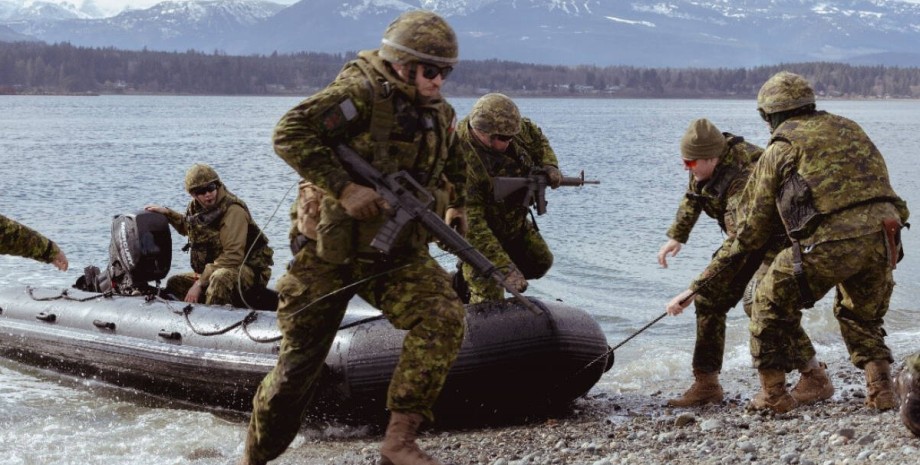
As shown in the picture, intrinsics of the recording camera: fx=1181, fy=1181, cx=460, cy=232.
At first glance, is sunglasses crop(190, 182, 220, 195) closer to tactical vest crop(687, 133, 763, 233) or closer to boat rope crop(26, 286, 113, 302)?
boat rope crop(26, 286, 113, 302)

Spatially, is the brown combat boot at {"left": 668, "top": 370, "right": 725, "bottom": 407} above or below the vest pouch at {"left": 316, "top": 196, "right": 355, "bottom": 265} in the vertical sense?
below

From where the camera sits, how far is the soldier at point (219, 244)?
9039 mm

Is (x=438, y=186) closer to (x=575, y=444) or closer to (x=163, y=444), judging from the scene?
(x=575, y=444)

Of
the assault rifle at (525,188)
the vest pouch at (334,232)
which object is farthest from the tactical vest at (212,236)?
the vest pouch at (334,232)

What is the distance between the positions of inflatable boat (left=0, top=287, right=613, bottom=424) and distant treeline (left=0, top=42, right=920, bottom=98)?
12595 cm

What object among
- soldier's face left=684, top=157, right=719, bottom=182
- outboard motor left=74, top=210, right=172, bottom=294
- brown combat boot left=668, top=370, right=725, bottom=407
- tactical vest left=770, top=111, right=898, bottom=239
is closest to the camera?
tactical vest left=770, top=111, right=898, bottom=239

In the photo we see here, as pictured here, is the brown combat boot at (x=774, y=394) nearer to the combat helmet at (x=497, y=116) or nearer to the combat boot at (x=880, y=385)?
the combat boot at (x=880, y=385)

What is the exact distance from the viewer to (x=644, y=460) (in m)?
5.85

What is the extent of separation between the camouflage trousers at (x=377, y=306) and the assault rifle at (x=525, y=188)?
95.3 inches

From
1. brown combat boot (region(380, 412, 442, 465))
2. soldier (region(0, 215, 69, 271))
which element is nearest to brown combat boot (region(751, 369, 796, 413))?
brown combat boot (region(380, 412, 442, 465))

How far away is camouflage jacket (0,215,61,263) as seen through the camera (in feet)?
25.7

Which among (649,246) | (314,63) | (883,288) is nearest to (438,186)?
(883,288)

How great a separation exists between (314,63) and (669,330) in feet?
469

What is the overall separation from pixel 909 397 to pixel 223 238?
5459 mm
